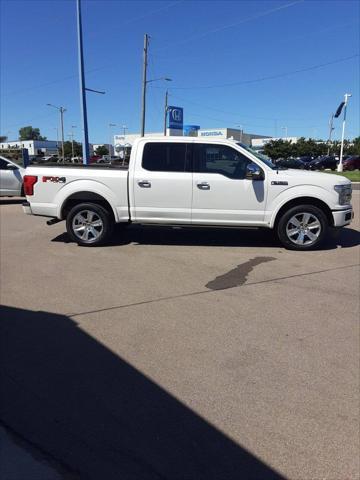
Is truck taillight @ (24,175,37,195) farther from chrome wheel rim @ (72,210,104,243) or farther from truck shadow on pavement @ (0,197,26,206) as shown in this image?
truck shadow on pavement @ (0,197,26,206)

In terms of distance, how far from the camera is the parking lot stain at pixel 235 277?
18.5 feet

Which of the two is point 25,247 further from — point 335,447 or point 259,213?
point 335,447

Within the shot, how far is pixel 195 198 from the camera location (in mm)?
7555

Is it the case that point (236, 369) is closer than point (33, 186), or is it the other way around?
point (236, 369)

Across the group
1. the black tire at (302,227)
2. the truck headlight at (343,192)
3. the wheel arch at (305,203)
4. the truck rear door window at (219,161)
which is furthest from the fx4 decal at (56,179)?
the truck headlight at (343,192)

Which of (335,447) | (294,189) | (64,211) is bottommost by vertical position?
(335,447)

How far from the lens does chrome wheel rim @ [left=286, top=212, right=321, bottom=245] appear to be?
755 cm

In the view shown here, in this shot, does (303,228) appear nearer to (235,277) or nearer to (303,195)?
(303,195)

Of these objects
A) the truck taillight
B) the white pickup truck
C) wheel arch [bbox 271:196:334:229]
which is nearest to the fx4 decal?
the white pickup truck

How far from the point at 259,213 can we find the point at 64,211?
3.57 m

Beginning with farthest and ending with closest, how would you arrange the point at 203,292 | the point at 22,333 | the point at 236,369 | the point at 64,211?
the point at 64,211, the point at 203,292, the point at 22,333, the point at 236,369

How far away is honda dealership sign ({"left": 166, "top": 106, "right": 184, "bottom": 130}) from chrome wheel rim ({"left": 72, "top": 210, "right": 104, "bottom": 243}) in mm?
35741

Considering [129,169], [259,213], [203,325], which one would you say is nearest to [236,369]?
[203,325]

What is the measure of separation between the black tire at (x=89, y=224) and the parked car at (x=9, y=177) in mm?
6588
